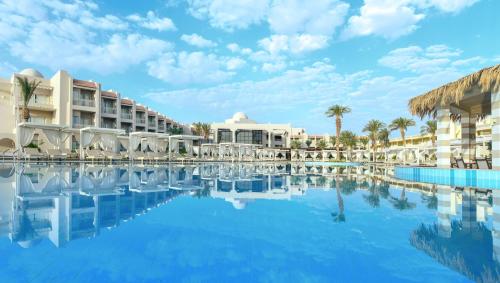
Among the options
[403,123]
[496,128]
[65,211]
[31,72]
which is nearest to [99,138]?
[31,72]

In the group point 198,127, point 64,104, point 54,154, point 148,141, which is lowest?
point 54,154

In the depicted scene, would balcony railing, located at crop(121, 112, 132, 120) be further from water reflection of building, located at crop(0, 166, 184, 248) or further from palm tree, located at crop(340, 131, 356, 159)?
palm tree, located at crop(340, 131, 356, 159)

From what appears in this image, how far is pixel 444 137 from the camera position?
530 inches

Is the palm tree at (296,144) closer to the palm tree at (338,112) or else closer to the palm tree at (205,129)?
the palm tree at (205,129)

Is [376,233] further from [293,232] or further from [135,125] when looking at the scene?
[135,125]

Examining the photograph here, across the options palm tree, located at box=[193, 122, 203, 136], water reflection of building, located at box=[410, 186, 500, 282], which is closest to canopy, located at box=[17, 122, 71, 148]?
water reflection of building, located at box=[410, 186, 500, 282]

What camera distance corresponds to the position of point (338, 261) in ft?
10.6

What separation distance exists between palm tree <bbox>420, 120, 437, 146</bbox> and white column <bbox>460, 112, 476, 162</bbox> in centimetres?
2435

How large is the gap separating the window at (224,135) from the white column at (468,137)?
41.7 metres

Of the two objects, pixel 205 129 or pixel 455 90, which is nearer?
pixel 455 90

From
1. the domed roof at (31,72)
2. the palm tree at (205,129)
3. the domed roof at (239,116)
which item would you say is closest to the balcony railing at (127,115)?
the domed roof at (31,72)

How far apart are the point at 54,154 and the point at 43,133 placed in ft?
5.45

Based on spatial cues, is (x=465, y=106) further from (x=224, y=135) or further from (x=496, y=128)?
(x=224, y=135)

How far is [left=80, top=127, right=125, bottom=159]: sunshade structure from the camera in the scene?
935 inches
